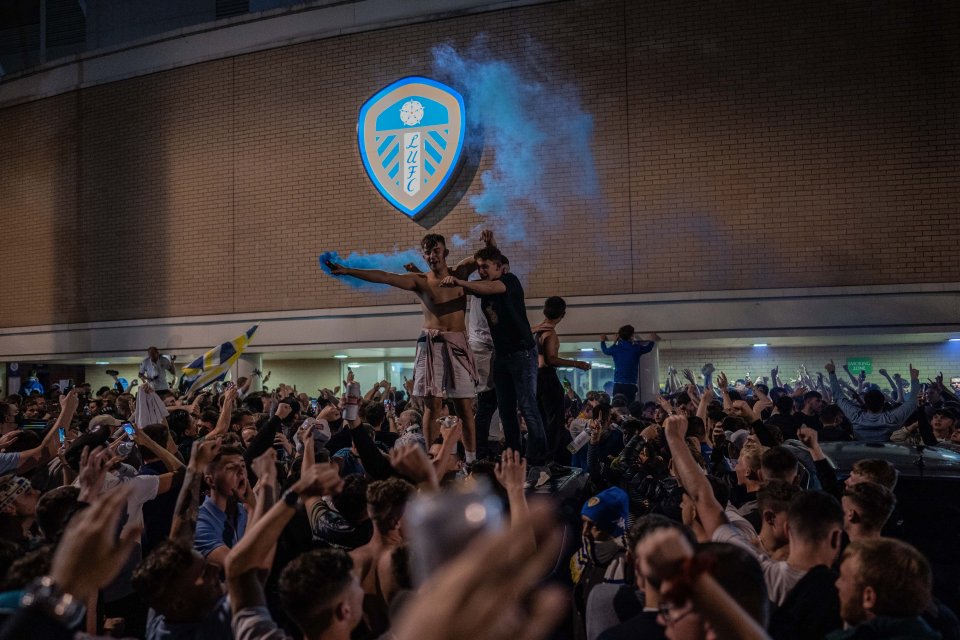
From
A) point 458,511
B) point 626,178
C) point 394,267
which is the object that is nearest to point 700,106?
point 626,178

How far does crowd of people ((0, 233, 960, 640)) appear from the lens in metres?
1.89

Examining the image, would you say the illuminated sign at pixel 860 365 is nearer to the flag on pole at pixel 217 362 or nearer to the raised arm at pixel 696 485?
the flag on pole at pixel 217 362

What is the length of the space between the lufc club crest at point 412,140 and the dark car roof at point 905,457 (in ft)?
37.1

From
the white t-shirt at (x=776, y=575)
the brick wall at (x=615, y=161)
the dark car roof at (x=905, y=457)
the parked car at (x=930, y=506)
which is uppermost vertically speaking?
the brick wall at (x=615, y=161)

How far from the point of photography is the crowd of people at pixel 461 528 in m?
1.89

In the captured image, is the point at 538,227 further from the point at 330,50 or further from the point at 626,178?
the point at 330,50

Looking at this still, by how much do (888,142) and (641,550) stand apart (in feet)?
52.0

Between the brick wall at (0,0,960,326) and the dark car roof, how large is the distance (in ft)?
27.9

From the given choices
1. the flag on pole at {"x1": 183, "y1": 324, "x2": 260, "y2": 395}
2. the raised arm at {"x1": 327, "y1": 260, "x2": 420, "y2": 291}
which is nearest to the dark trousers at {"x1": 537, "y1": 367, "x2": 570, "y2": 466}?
the raised arm at {"x1": 327, "y1": 260, "x2": 420, "y2": 291}

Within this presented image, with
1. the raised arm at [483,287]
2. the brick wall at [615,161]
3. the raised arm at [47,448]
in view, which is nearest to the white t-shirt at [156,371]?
the brick wall at [615,161]

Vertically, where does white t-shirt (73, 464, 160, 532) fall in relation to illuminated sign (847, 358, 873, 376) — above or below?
below

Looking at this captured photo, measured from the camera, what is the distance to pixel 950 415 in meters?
9.05

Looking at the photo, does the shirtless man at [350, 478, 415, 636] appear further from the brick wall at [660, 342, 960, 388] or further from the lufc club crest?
the brick wall at [660, 342, 960, 388]

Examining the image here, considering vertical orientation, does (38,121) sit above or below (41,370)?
above
